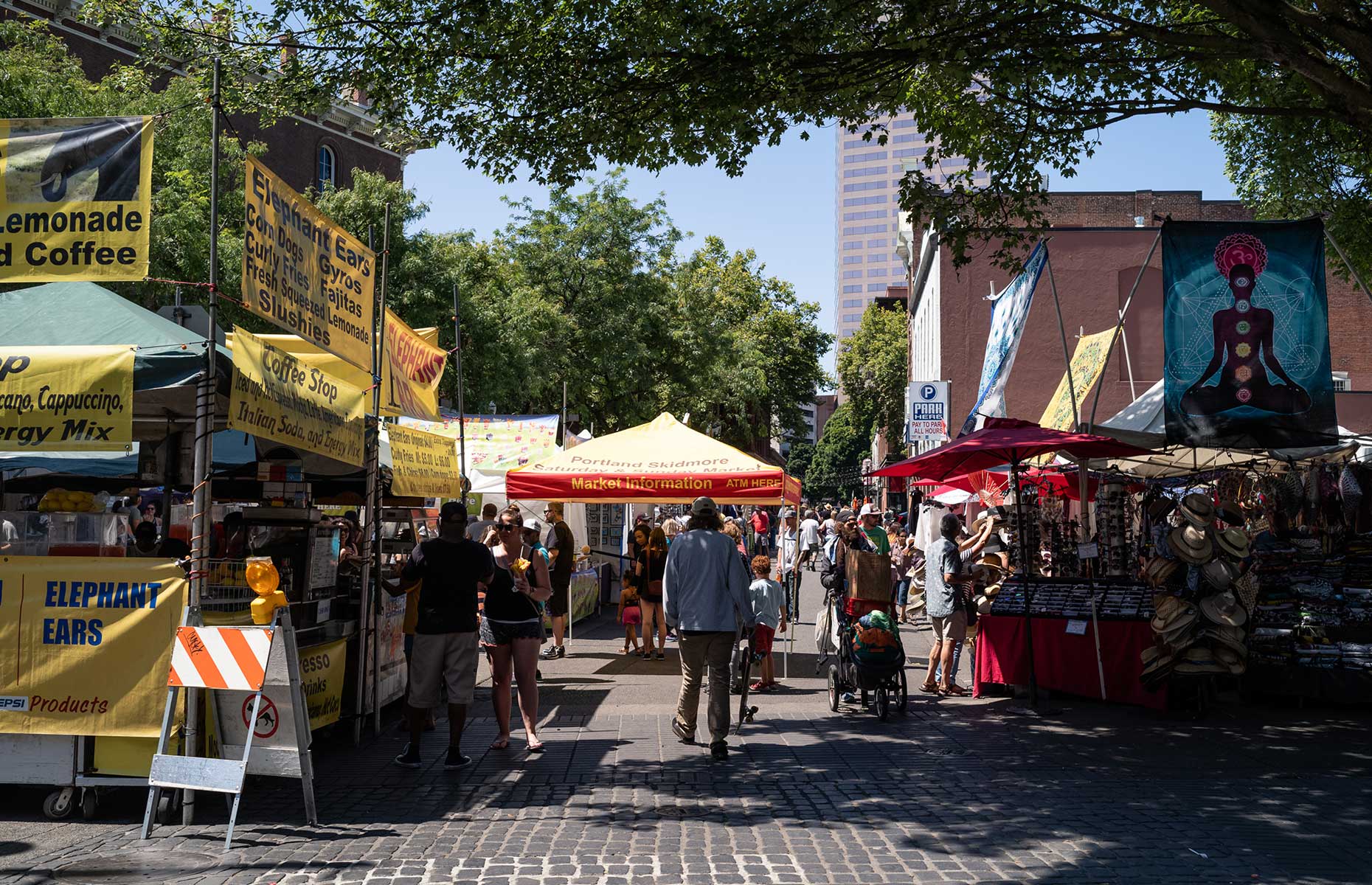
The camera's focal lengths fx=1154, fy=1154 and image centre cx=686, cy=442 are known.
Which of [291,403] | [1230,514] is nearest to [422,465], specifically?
[291,403]

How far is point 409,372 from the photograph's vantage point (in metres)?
11.3

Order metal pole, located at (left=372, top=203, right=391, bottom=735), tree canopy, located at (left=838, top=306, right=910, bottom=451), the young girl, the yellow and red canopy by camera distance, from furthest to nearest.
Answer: tree canopy, located at (left=838, top=306, right=910, bottom=451)
the young girl
the yellow and red canopy
metal pole, located at (left=372, top=203, right=391, bottom=735)

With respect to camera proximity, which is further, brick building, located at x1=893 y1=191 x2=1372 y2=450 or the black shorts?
brick building, located at x1=893 y1=191 x2=1372 y2=450

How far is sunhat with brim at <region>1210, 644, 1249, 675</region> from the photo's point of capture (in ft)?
34.1

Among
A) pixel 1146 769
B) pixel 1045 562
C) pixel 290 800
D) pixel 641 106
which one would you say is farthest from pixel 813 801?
pixel 1045 562

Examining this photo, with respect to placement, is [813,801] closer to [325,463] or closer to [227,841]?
[227,841]

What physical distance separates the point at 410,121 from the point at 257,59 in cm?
144

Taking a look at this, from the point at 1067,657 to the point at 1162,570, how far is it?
1533mm

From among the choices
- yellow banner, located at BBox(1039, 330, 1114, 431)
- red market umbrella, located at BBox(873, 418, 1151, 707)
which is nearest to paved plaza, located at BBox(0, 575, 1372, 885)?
red market umbrella, located at BBox(873, 418, 1151, 707)

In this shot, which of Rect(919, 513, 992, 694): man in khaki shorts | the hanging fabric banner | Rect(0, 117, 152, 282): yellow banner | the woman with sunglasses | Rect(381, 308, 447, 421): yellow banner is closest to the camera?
Rect(0, 117, 152, 282): yellow banner

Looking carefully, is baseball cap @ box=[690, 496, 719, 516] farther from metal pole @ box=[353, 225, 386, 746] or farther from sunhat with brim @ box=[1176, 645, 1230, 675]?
sunhat with brim @ box=[1176, 645, 1230, 675]

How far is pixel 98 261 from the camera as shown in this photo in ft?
22.0

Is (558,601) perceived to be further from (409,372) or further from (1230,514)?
(1230,514)

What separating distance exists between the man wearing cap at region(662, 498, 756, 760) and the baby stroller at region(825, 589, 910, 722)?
1.75 m
